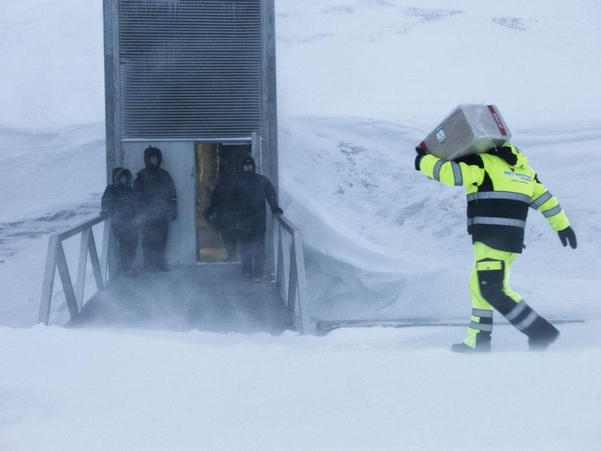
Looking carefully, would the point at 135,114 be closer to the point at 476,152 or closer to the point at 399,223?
the point at 476,152

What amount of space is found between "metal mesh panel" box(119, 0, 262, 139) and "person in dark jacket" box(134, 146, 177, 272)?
0.56 metres

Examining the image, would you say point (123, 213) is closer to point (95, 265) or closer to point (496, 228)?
point (95, 265)

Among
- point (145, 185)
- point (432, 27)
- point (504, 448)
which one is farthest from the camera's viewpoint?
point (432, 27)

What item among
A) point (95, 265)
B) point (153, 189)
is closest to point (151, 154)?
point (153, 189)

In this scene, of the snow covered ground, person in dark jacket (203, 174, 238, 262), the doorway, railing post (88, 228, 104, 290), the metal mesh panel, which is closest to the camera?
the snow covered ground

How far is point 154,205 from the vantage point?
23.9ft

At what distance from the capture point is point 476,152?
3643 mm

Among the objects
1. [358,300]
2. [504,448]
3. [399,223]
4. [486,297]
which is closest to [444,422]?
[504,448]

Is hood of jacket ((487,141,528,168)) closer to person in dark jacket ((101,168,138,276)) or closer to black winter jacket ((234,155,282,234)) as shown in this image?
black winter jacket ((234,155,282,234))

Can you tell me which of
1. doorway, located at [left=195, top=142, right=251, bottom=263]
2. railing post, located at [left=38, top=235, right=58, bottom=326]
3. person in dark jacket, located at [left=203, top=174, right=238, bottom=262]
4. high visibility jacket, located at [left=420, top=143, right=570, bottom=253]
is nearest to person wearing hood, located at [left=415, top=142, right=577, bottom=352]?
high visibility jacket, located at [left=420, top=143, right=570, bottom=253]

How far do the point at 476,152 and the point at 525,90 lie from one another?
11298 mm

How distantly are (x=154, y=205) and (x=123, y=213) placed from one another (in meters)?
0.36

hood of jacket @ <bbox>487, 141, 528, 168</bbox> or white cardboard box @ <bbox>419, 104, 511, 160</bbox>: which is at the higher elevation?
white cardboard box @ <bbox>419, 104, 511, 160</bbox>

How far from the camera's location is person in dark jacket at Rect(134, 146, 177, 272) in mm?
7234
